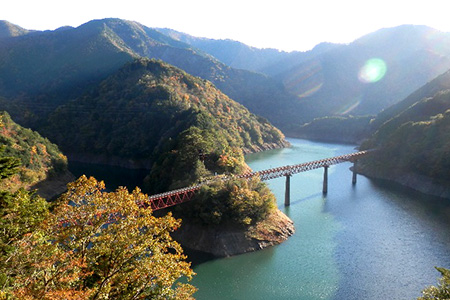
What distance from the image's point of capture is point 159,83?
121812 mm

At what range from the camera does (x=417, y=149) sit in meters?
74.8

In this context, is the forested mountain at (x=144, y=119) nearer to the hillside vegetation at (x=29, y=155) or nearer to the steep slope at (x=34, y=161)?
the steep slope at (x=34, y=161)

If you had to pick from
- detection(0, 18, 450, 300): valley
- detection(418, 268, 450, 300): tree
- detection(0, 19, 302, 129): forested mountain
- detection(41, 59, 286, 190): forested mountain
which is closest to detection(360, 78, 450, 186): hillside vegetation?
detection(0, 18, 450, 300): valley

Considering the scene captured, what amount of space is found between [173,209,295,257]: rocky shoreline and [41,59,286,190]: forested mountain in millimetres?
31940

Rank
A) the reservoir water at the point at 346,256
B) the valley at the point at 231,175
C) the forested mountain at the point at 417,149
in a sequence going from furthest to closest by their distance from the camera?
1. the forested mountain at the point at 417,149
2. the valley at the point at 231,175
3. the reservoir water at the point at 346,256

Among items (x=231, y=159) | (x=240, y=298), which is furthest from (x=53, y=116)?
(x=240, y=298)

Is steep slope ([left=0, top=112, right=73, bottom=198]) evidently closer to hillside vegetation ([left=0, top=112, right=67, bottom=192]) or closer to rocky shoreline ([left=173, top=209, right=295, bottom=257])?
hillside vegetation ([left=0, top=112, right=67, bottom=192])

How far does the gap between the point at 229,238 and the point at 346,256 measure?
583 inches

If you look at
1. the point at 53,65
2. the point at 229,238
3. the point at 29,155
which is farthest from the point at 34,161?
the point at 53,65

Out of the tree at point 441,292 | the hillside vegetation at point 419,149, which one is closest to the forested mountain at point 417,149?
the hillside vegetation at point 419,149

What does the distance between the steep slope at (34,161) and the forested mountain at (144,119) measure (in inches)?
939

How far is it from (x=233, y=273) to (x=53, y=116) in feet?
342

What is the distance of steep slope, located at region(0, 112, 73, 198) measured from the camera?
60500 millimetres

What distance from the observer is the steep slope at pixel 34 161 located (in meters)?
60.5
